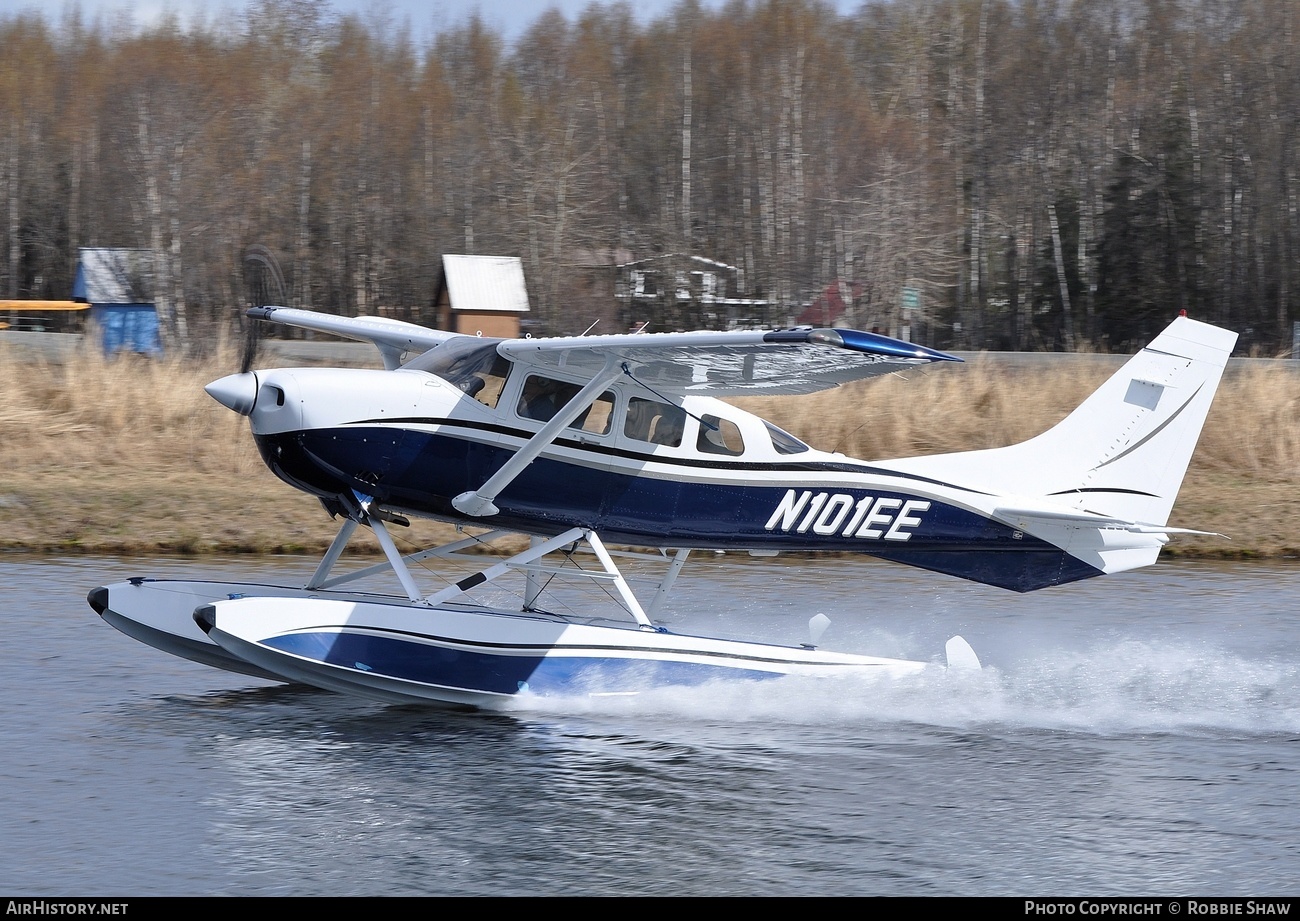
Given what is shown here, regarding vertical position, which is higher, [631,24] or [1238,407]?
[631,24]

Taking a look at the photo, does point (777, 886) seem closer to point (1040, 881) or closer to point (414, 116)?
point (1040, 881)

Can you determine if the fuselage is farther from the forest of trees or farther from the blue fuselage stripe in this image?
the forest of trees

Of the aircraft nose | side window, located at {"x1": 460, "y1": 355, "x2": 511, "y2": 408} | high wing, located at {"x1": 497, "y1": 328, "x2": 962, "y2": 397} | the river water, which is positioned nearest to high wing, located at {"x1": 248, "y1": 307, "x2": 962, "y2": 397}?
high wing, located at {"x1": 497, "y1": 328, "x2": 962, "y2": 397}

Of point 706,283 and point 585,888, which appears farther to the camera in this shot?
point 706,283

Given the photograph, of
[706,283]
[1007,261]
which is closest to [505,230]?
[706,283]

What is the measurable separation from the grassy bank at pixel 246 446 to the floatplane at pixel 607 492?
5184mm

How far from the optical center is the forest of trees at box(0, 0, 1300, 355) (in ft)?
125

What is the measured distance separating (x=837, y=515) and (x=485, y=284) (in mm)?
26087

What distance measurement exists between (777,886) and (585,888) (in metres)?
0.84

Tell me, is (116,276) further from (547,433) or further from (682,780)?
(682,780)

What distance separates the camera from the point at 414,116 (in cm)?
4669

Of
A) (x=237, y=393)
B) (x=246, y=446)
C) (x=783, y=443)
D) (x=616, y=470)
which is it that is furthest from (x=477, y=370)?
(x=246, y=446)

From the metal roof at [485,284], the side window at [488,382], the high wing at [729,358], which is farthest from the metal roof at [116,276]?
the side window at [488,382]

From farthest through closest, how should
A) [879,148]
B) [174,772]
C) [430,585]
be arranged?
[879,148] → [430,585] → [174,772]
